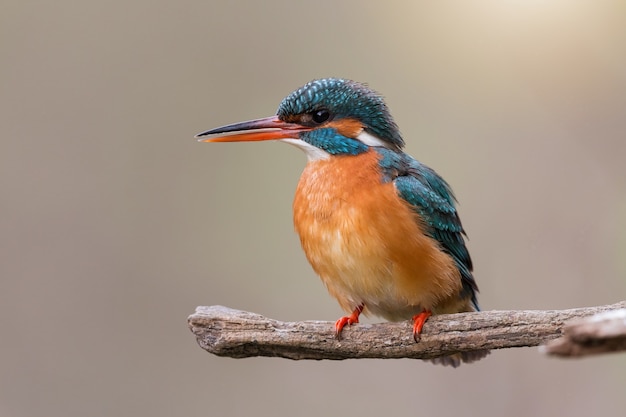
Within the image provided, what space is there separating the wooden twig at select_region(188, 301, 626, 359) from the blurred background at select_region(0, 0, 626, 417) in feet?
6.51

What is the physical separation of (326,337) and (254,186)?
9.02 ft

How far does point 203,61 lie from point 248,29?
0.44 m

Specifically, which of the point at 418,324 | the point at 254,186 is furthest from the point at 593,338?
the point at 254,186

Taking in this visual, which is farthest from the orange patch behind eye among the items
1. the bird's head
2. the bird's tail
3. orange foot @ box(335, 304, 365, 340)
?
the bird's tail

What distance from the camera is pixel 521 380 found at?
527 centimetres

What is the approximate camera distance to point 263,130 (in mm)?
3953

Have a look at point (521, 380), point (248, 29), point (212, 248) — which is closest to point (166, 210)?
point (212, 248)

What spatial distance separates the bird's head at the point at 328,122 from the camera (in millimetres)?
3902

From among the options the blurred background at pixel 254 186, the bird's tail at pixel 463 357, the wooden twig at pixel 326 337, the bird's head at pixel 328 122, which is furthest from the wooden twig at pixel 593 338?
the blurred background at pixel 254 186

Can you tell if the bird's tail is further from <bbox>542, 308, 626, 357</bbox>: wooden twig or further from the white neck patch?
<bbox>542, 308, 626, 357</bbox>: wooden twig

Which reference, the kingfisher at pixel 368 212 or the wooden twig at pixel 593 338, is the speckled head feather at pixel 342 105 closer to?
the kingfisher at pixel 368 212

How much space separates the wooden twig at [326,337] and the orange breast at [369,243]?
0.17 m

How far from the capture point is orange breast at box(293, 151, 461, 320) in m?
3.53

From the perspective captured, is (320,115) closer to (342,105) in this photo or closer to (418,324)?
(342,105)
